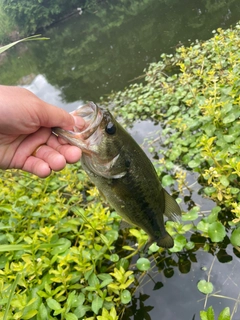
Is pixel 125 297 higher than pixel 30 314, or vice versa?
pixel 30 314

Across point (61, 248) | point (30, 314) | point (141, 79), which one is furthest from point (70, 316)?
point (141, 79)

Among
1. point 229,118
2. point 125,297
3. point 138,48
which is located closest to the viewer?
point 125,297

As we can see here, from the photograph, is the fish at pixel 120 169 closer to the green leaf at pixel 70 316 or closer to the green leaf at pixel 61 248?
the green leaf at pixel 61 248

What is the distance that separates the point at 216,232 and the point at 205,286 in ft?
1.51

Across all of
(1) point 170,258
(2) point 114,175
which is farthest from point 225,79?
(2) point 114,175

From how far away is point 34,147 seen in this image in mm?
2328

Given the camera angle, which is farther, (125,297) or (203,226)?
(203,226)

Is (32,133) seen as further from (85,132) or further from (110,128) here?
(110,128)

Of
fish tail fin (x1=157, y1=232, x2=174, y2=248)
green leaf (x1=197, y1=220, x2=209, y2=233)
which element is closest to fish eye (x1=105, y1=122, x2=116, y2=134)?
fish tail fin (x1=157, y1=232, x2=174, y2=248)

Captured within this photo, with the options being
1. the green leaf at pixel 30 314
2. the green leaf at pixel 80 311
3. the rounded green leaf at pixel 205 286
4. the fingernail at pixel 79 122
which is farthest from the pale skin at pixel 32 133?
the rounded green leaf at pixel 205 286

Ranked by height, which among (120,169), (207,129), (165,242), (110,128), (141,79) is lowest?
(141,79)

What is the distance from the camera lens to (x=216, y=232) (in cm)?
259

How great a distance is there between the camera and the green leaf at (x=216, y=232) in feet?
8.43

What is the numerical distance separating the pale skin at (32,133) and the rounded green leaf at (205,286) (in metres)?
1.52
